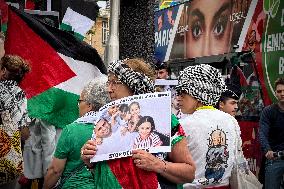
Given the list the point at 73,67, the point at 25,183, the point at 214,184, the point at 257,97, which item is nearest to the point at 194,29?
the point at 257,97

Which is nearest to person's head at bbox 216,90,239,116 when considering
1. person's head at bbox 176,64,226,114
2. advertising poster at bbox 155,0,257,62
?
person's head at bbox 176,64,226,114

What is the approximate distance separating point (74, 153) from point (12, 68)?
4.13 feet

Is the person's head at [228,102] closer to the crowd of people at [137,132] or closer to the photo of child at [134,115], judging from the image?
the crowd of people at [137,132]

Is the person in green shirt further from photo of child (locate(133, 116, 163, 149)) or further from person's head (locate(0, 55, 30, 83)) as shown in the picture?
person's head (locate(0, 55, 30, 83))

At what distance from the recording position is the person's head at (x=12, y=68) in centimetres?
414

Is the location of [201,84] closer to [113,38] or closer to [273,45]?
[273,45]

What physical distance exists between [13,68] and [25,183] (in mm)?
1515

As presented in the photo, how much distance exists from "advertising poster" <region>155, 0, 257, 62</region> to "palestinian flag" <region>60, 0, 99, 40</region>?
2.13 meters

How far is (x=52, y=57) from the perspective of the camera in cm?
514

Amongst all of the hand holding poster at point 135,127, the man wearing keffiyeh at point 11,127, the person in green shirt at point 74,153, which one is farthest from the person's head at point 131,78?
the man wearing keffiyeh at point 11,127

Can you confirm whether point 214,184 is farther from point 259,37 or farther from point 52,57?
point 259,37

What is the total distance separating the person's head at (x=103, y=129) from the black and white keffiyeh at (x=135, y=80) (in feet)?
0.84

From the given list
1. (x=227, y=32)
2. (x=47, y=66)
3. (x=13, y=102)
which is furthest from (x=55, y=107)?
(x=227, y=32)

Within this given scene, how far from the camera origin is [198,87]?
11.4ft
